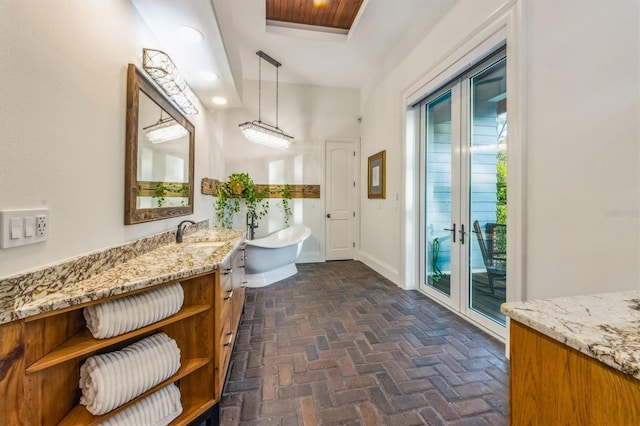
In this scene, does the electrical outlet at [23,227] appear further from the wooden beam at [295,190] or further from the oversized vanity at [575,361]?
the wooden beam at [295,190]

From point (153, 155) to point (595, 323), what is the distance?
263 centimetres

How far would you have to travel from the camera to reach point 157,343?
129cm

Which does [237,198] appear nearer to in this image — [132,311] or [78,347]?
[132,311]

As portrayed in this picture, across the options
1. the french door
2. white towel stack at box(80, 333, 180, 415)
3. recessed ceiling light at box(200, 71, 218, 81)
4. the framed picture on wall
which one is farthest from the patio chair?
recessed ceiling light at box(200, 71, 218, 81)

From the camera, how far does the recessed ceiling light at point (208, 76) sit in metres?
2.83

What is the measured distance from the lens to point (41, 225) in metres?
1.06

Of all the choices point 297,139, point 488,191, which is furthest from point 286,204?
point 488,191

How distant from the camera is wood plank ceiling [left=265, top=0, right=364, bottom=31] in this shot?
321 cm

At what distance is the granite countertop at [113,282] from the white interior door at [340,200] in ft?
12.1

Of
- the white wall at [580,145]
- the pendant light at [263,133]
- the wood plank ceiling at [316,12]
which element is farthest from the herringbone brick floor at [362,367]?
the wood plank ceiling at [316,12]

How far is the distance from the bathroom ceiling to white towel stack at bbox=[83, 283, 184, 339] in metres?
1.94

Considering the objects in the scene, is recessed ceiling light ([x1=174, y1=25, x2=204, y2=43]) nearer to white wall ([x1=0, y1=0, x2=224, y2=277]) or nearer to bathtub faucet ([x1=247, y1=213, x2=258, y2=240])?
white wall ([x1=0, y1=0, x2=224, y2=277])

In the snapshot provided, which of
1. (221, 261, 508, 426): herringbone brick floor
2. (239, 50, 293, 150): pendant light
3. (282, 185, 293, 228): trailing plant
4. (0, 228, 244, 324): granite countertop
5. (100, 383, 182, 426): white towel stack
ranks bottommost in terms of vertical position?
(221, 261, 508, 426): herringbone brick floor

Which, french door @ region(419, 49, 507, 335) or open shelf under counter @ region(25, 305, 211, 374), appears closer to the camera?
open shelf under counter @ region(25, 305, 211, 374)
